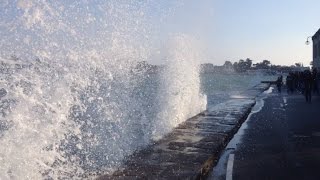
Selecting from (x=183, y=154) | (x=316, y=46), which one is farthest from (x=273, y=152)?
(x=316, y=46)

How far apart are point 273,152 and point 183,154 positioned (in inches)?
84.0

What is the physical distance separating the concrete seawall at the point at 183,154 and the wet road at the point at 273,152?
28 centimetres

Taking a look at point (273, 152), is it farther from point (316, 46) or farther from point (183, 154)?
point (316, 46)

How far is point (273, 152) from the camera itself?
10578 millimetres

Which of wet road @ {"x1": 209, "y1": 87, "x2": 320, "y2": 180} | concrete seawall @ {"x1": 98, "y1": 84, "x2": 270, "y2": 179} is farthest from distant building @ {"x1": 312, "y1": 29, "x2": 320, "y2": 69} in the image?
concrete seawall @ {"x1": 98, "y1": 84, "x2": 270, "y2": 179}

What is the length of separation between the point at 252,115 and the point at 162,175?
40.1 feet

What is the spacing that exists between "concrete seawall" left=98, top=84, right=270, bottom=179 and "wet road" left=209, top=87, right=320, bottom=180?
0.92 ft

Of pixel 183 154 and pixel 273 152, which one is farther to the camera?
pixel 273 152

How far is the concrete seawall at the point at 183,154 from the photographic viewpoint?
8.12 m

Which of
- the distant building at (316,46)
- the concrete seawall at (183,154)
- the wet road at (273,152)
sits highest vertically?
the distant building at (316,46)

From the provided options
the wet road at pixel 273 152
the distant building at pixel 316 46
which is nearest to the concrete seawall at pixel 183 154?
the wet road at pixel 273 152

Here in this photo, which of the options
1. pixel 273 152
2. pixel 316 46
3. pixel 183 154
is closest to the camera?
pixel 183 154

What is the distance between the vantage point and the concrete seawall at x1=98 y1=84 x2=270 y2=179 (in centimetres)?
812

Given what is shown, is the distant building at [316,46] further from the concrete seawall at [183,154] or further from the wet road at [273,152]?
the concrete seawall at [183,154]
